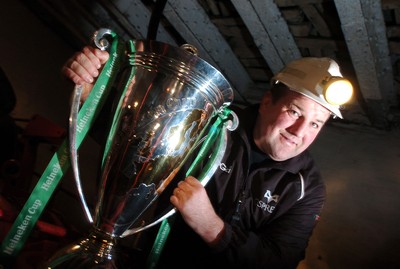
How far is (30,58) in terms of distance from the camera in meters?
3.31

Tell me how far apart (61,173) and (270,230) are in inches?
35.4

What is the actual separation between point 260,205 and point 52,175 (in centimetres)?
86

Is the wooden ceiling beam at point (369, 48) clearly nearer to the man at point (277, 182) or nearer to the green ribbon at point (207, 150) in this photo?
the man at point (277, 182)

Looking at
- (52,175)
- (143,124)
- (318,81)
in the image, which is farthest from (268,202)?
(52,175)

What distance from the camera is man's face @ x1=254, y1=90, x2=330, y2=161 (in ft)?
4.20

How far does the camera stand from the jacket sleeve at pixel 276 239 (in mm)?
1079

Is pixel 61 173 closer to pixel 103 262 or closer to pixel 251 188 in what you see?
pixel 103 262

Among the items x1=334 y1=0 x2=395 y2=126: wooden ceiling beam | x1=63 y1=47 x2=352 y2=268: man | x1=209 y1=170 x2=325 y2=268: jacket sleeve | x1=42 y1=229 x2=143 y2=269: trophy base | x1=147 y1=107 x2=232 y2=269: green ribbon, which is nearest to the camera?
x1=42 y1=229 x2=143 y2=269: trophy base

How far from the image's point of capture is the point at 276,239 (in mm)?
1255

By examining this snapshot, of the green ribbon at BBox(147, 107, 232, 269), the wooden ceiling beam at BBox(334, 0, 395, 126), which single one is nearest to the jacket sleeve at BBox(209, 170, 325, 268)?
the green ribbon at BBox(147, 107, 232, 269)

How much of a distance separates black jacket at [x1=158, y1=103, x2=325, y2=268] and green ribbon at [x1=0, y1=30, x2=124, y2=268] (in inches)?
24.7

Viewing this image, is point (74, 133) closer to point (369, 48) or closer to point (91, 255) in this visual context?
point (91, 255)

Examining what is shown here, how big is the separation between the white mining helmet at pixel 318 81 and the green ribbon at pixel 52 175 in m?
0.78

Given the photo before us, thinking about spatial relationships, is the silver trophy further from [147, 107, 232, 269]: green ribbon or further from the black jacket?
the black jacket
